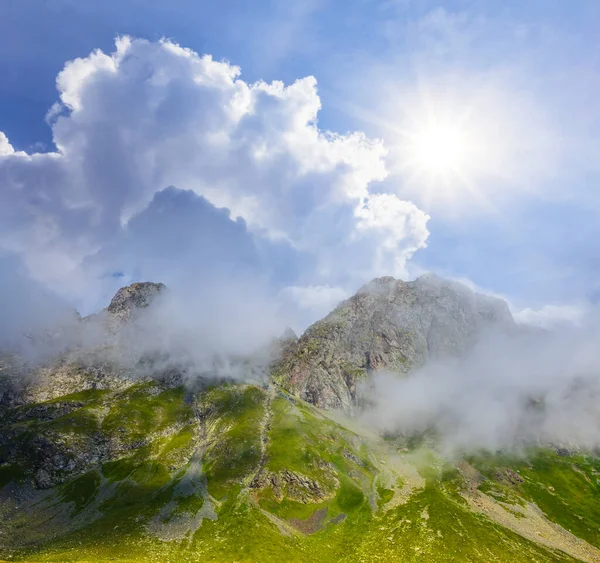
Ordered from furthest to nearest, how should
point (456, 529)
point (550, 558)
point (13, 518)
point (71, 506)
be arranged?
1. point (71, 506)
2. point (13, 518)
3. point (456, 529)
4. point (550, 558)

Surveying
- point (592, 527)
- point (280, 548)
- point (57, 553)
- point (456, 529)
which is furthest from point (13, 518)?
point (592, 527)

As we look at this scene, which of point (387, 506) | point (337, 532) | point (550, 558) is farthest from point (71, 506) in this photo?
point (550, 558)

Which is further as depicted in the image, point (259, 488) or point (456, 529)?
point (259, 488)

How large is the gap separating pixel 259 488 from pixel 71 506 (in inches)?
3575

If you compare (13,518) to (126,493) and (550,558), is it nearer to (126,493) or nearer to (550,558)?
(126,493)

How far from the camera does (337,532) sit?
156125mm

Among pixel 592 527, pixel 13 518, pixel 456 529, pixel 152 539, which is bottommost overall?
pixel 592 527

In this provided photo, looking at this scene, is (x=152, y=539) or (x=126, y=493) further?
(x=126, y=493)

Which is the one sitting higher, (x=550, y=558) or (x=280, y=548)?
(x=280, y=548)

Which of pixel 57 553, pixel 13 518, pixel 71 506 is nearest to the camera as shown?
pixel 57 553

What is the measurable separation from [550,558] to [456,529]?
31.8 metres

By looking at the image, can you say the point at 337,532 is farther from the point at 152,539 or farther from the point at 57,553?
the point at 57,553

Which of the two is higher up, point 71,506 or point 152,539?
point 71,506

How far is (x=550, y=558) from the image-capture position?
13675cm
